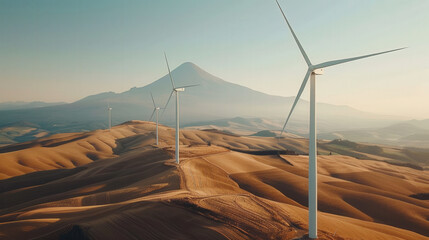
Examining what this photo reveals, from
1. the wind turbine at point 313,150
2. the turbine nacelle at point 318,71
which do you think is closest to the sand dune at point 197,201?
the wind turbine at point 313,150

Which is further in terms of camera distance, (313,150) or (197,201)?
(197,201)

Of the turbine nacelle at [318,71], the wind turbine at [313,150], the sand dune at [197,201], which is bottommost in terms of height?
the sand dune at [197,201]

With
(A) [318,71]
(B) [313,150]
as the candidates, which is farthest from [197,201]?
(A) [318,71]

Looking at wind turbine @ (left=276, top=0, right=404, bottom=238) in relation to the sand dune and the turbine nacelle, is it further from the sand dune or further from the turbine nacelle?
the sand dune

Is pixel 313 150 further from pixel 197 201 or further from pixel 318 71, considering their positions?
pixel 197 201

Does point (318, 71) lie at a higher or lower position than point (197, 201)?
higher

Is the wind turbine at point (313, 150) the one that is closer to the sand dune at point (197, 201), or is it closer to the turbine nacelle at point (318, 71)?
the turbine nacelle at point (318, 71)

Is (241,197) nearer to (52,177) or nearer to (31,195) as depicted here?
(31,195)

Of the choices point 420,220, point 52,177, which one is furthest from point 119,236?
point 52,177
